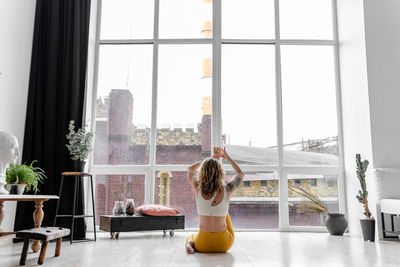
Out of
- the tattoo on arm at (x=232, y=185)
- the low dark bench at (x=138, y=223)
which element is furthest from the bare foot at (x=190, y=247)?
the low dark bench at (x=138, y=223)

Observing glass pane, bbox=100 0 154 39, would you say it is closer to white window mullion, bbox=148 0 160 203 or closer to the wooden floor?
white window mullion, bbox=148 0 160 203

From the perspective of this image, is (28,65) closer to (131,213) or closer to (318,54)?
(131,213)

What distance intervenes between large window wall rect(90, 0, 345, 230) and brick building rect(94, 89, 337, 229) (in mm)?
15

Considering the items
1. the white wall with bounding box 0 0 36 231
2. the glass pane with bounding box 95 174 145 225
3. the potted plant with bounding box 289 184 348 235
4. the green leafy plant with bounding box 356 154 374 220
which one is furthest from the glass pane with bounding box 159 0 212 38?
the green leafy plant with bounding box 356 154 374 220

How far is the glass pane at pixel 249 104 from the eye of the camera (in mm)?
5414

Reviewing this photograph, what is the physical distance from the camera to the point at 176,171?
5.30 meters

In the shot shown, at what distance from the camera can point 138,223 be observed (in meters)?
4.40

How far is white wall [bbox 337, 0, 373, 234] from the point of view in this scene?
15.7 feet

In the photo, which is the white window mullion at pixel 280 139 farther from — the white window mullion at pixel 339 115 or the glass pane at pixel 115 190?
the glass pane at pixel 115 190

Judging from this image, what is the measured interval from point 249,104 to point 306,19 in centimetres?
171

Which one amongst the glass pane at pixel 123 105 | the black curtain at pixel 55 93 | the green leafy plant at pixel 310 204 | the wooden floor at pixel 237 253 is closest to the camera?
the wooden floor at pixel 237 253

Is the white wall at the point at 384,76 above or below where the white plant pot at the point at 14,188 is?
above

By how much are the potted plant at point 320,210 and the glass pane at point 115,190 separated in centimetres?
226

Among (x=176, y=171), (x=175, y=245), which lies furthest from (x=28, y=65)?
(x=175, y=245)
